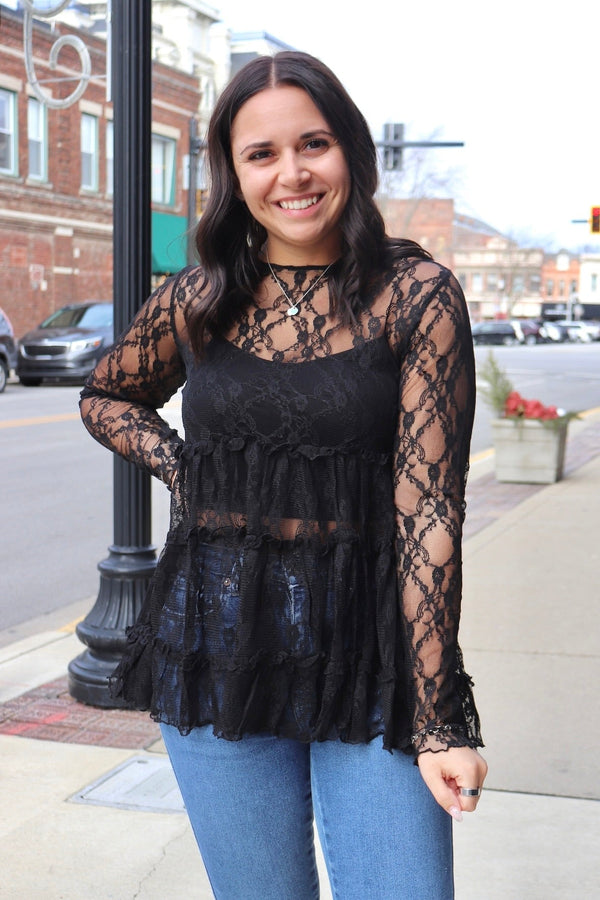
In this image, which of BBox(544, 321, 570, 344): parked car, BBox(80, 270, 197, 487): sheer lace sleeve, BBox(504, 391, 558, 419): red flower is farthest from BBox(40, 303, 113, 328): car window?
BBox(544, 321, 570, 344): parked car

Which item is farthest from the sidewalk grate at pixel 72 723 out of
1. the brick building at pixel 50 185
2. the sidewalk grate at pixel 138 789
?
the brick building at pixel 50 185

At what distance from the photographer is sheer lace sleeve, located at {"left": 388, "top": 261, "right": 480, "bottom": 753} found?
1745 millimetres

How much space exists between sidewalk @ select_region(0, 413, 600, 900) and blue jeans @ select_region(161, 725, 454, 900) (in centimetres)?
128

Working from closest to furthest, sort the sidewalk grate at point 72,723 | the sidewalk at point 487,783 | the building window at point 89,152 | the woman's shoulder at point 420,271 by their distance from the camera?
the woman's shoulder at point 420,271 → the sidewalk at point 487,783 → the sidewalk grate at point 72,723 → the building window at point 89,152

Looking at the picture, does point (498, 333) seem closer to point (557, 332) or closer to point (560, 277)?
point (557, 332)

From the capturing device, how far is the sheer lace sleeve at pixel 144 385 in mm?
2078

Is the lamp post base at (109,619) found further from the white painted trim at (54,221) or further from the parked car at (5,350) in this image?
the white painted trim at (54,221)

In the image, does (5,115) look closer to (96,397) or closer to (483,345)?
(96,397)

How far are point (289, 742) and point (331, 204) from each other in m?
0.87

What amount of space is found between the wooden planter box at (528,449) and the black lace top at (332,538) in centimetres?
865

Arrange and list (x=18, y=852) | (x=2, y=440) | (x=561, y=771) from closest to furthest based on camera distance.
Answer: (x=18, y=852) < (x=561, y=771) < (x=2, y=440)

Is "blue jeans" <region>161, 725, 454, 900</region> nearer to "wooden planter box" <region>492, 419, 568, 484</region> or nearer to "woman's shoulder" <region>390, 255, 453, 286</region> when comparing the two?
"woman's shoulder" <region>390, 255, 453, 286</region>

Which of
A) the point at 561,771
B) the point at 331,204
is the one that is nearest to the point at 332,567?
the point at 331,204

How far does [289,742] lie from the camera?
1.83 metres
